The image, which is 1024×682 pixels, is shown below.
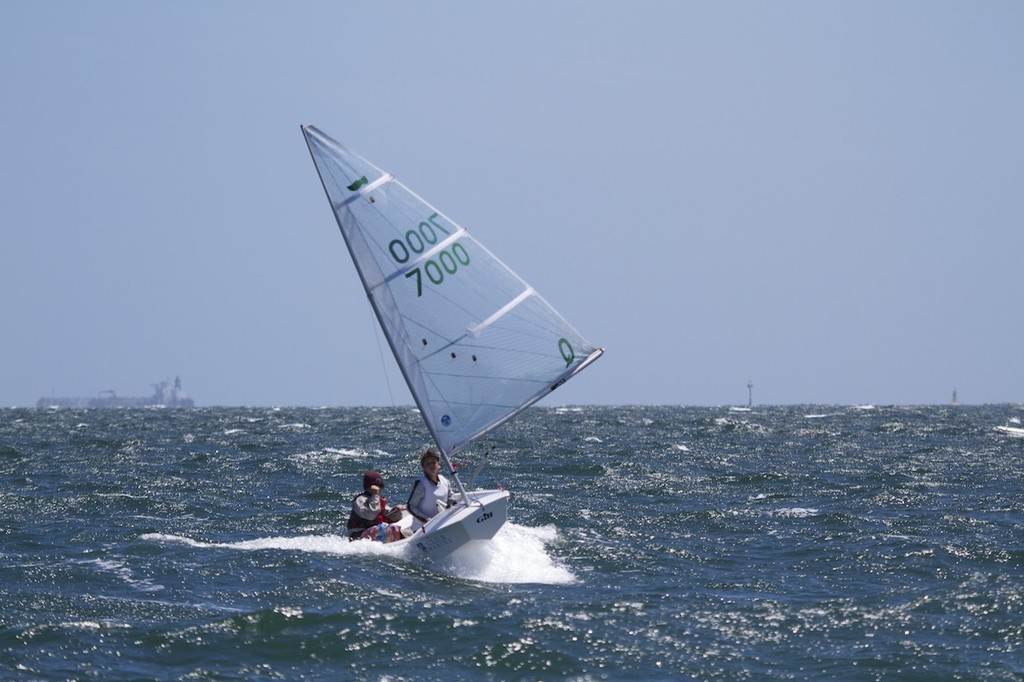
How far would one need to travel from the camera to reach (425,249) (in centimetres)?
1820

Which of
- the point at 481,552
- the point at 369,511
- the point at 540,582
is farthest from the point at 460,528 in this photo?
the point at 369,511

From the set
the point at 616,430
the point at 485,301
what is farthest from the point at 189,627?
the point at 616,430

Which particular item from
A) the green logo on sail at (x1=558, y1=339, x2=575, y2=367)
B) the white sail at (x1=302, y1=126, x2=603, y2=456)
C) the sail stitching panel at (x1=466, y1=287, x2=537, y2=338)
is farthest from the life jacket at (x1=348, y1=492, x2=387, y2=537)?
the green logo on sail at (x1=558, y1=339, x2=575, y2=367)

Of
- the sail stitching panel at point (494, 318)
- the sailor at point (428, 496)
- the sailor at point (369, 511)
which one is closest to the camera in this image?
the sail stitching panel at point (494, 318)

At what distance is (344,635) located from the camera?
13.4 metres

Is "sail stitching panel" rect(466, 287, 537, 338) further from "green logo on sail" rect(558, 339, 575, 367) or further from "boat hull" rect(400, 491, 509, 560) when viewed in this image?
"boat hull" rect(400, 491, 509, 560)

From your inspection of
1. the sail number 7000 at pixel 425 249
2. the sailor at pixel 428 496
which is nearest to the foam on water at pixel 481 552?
the sailor at pixel 428 496

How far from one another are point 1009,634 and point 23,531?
1445cm

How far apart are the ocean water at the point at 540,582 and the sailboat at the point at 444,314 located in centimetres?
205

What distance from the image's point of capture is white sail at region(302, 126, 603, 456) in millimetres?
18078

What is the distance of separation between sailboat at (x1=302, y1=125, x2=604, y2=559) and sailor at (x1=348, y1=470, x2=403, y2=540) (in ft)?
4.07

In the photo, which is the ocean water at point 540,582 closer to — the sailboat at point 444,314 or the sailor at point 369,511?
the sailor at point 369,511

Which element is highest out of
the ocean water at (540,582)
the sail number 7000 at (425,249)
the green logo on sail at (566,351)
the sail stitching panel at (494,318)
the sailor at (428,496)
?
the sail number 7000 at (425,249)

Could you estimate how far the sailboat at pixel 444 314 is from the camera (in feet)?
59.3
